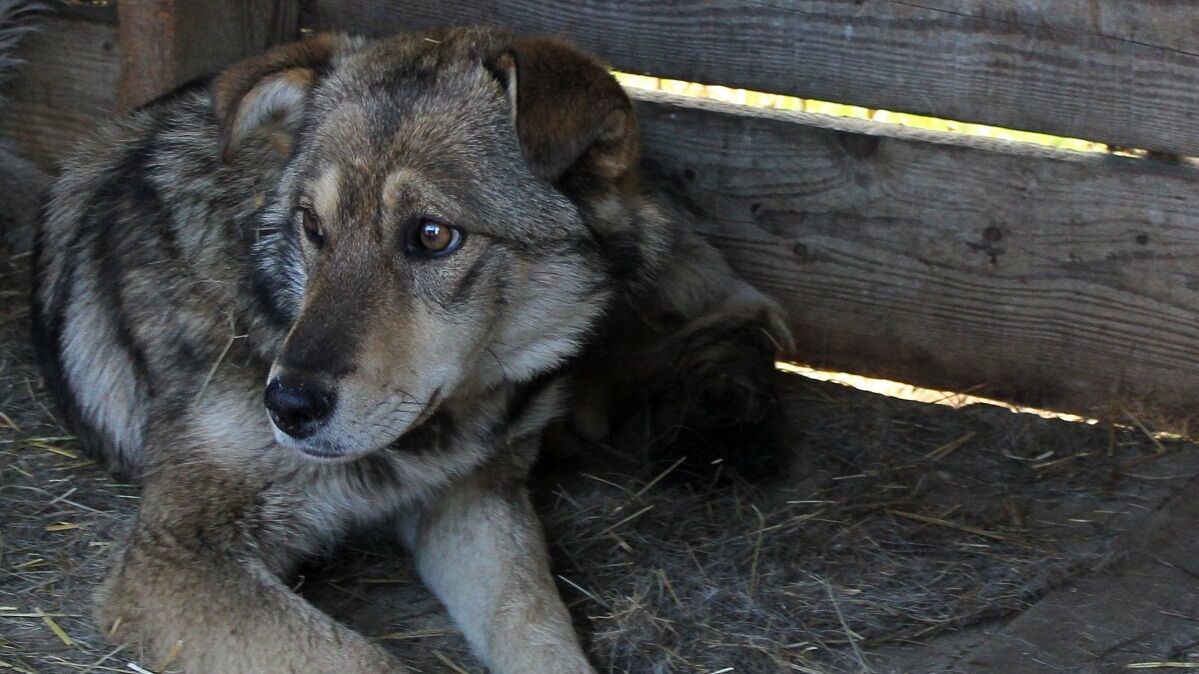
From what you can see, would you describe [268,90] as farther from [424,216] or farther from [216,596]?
[216,596]

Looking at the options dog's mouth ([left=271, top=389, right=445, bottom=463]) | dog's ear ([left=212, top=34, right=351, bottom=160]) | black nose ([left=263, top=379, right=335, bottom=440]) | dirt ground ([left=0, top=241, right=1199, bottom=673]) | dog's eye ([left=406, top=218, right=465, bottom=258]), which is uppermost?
dog's ear ([left=212, top=34, right=351, bottom=160])

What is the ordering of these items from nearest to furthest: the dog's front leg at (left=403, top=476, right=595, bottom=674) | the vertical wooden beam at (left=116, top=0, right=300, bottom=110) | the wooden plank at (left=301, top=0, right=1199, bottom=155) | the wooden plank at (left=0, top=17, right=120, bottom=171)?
the dog's front leg at (left=403, top=476, right=595, bottom=674) → the wooden plank at (left=301, top=0, right=1199, bottom=155) → the vertical wooden beam at (left=116, top=0, right=300, bottom=110) → the wooden plank at (left=0, top=17, right=120, bottom=171)

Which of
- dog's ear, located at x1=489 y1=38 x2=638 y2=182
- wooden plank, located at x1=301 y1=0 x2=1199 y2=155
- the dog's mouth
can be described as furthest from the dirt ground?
dog's ear, located at x1=489 y1=38 x2=638 y2=182

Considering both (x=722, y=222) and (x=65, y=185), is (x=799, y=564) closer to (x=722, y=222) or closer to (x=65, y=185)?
(x=722, y=222)

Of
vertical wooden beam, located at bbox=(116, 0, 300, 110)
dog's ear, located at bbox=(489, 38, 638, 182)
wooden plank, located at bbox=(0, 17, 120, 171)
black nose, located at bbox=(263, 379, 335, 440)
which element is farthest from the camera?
wooden plank, located at bbox=(0, 17, 120, 171)

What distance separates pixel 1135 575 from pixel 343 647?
7.55 feet

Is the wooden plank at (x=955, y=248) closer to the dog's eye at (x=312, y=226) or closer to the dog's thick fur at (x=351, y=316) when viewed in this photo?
the dog's thick fur at (x=351, y=316)

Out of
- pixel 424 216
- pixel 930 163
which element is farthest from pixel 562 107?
pixel 930 163

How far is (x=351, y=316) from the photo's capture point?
128 inches

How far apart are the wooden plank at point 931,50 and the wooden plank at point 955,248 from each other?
15cm

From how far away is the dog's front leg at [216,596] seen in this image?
332cm

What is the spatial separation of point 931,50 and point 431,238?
205 cm

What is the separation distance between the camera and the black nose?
3.15 m

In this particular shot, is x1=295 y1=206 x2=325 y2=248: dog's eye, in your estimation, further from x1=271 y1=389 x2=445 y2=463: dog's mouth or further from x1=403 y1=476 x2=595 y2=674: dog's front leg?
x1=403 y1=476 x2=595 y2=674: dog's front leg
